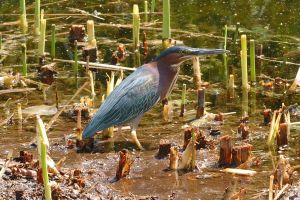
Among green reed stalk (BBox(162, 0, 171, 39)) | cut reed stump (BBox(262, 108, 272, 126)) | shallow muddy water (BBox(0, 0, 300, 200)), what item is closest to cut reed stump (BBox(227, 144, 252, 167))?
shallow muddy water (BBox(0, 0, 300, 200))

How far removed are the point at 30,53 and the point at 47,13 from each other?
6.14 feet

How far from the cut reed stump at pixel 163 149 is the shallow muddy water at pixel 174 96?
0.08m

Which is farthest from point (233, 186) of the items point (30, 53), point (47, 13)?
point (47, 13)

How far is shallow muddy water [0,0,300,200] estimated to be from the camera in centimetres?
727

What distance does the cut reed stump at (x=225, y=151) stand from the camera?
24.3ft

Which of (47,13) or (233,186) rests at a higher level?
(47,13)

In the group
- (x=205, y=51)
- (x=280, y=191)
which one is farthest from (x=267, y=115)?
(x=280, y=191)

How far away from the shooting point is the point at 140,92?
27.6 ft

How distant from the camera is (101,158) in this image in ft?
25.6

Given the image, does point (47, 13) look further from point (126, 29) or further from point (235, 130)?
point (235, 130)

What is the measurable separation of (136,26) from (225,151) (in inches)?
157

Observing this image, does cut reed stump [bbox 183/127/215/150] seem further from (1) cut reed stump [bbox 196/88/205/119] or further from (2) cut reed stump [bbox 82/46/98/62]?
(2) cut reed stump [bbox 82/46/98/62]

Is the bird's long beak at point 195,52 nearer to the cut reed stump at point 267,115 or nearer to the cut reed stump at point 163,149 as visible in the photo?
the cut reed stump at point 267,115

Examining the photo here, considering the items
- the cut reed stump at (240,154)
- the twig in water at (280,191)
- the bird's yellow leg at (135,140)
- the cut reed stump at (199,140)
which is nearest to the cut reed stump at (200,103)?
the cut reed stump at (199,140)
